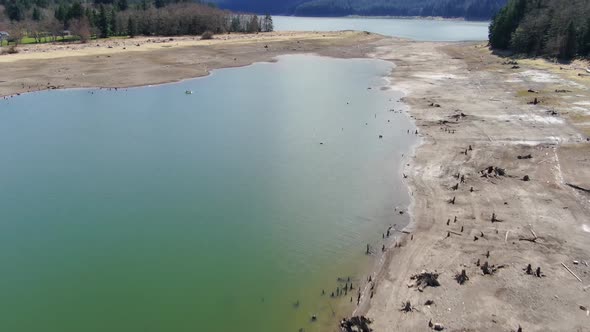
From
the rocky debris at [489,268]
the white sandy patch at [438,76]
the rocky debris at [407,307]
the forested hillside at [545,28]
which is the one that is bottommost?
the rocky debris at [407,307]

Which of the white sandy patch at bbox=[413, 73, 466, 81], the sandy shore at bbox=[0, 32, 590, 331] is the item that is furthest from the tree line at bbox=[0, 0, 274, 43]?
the white sandy patch at bbox=[413, 73, 466, 81]

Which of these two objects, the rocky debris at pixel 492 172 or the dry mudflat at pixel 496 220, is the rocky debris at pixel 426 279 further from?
the rocky debris at pixel 492 172

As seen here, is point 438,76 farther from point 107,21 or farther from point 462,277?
point 107,21

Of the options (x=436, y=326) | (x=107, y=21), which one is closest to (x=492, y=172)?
(x=436, y=326)

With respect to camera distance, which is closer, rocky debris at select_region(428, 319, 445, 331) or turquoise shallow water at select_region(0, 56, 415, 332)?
rocky debris at select_region(428, 319, 445, 331)

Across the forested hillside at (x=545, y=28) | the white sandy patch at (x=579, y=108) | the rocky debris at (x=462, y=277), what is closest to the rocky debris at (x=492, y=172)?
the rocky debris at (x=462, y=277)

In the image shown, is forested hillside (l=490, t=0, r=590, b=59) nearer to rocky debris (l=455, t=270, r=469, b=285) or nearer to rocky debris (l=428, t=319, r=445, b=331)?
rocky debris (l=455, t=270, r=469, b=285)

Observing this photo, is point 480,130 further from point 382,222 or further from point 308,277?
point 308,277
